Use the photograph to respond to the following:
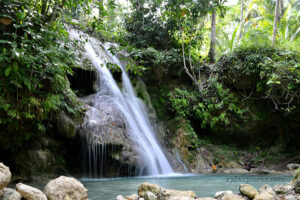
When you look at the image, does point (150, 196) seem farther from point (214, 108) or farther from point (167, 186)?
point (214, 108)

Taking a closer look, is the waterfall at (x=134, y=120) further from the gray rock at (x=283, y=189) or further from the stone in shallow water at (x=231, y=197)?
the gray rock at (x=283, y=189)

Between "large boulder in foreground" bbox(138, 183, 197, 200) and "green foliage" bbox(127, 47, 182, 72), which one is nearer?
"large boulder in foreground" bbox(138, 183, 197, 200)

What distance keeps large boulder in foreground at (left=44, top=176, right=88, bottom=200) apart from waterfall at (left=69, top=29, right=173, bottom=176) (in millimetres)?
3378

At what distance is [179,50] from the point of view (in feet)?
38.1

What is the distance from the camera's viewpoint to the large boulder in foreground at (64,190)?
9.16ft

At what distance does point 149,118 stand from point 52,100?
5.54 metres

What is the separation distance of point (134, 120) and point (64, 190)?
567cm

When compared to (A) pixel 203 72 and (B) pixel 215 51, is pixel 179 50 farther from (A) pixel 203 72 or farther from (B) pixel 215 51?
(B) pixel 215 51

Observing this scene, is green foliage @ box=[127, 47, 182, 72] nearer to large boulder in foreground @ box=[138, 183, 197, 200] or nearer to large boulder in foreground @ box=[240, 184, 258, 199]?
large boulder in foreground @ box=[138, 183, 197, 200]

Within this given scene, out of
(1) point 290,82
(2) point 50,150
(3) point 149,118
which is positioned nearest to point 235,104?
(1) point 290,82

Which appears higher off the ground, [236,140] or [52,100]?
[52,100]

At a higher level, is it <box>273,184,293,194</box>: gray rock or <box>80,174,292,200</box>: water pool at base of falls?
<box>273,184,293,194</box>: gray rock

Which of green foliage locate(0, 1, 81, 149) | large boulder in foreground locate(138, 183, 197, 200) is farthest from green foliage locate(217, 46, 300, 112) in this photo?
green foliage locate(0, 1, 81, 149)

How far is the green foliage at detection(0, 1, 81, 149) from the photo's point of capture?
13.7 feet
